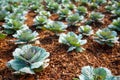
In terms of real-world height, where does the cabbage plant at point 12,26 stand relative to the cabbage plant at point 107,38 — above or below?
above

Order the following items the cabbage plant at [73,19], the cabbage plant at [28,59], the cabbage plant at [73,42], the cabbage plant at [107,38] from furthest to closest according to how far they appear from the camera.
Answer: the cabbage plant at [73,19] < the cabbage plant at [107,38] < the cabbage plant at [73,42] < the cabbage plant at [28,59]

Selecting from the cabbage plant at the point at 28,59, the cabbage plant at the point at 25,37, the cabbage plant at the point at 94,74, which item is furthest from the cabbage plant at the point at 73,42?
the cabbage plant at the point at 94,74

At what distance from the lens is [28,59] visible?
10.8ft

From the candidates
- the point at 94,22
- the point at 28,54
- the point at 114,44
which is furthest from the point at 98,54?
→ the point at 94,22

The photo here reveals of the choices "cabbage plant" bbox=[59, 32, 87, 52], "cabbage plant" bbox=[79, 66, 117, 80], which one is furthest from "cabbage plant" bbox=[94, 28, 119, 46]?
"cabbage plant" bbox=[79, 66, 117, 80]

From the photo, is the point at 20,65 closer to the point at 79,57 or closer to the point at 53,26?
the point at 79,57

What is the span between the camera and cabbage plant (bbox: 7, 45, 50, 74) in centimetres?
319

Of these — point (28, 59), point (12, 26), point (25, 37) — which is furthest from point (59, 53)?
point (12, 26)

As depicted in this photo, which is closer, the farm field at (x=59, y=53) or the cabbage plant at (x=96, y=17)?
the farm field at (x=59, y=53)

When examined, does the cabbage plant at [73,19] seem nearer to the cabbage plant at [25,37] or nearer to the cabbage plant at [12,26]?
the cabbage plant at [12,26]

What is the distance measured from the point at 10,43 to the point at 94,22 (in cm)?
275

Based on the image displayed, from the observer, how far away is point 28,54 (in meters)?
3.25

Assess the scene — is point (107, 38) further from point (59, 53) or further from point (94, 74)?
point (94, 74)

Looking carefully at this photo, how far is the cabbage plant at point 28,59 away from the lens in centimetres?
319
